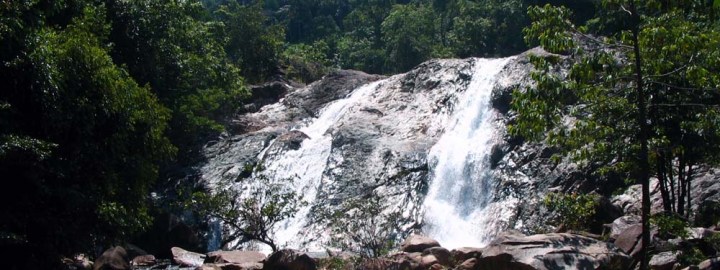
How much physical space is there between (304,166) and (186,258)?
7.28 meters

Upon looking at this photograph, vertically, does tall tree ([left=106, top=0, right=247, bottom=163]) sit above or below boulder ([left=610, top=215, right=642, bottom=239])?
above

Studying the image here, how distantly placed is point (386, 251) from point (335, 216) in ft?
6.34

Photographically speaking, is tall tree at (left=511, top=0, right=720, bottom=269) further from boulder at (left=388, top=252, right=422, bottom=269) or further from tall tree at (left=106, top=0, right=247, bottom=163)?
tall tree at (left=106, top=0, right=247, bottom=163)

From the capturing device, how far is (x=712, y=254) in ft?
41.3

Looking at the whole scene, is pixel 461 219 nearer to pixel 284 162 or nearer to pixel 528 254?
pixel 284 162

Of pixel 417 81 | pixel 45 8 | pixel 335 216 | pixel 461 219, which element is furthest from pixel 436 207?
pixel 45 8

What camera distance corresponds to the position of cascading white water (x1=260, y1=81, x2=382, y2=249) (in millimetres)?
25062

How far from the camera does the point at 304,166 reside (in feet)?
92.3

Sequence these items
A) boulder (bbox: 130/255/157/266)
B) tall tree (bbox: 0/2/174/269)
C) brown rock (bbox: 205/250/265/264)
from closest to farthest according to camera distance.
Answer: tall tree (bbox: 0/2/174/269) < brown rock (bbox: 205/250/265/264) < boulder (bbox: 130/255/157/266)

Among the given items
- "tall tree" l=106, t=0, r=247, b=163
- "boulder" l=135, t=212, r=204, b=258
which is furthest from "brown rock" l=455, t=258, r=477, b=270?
"tall tree" l=106, t=0, r=247, b=163

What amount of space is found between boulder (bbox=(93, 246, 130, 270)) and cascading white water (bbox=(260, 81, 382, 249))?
6170 mm

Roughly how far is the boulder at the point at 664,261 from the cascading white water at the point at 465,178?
31.2ft

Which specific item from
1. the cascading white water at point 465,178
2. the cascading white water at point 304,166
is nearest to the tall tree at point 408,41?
the cascading white water at point 304,166

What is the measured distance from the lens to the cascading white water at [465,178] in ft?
75.4
